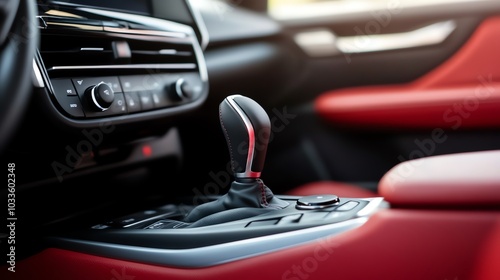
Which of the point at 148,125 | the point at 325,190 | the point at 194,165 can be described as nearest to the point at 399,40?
the point at 325,190

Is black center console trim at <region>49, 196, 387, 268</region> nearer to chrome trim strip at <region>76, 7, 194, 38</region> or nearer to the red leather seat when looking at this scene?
chrome trim strip at <region>76, 7, 194, 38</region>

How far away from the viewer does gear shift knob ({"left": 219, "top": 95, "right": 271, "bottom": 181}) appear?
85 centimetres

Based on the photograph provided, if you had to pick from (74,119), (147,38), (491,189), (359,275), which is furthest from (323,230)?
(147,38)

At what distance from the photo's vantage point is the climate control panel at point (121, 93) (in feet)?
2.63

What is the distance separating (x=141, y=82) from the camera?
97cm

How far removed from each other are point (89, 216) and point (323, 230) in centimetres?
42

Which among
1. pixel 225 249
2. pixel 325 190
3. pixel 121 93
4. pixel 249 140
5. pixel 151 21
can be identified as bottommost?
pixel 325 190

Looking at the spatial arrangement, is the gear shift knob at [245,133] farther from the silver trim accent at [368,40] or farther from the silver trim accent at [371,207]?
the silver trim accent at [368,40]

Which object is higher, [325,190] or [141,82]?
[141,82]

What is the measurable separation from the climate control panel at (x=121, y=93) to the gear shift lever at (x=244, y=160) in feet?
0.49

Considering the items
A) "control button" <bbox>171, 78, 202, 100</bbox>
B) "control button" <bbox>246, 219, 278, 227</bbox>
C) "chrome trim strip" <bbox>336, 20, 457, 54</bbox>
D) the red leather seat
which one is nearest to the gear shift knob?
"control button" <bbox>246, 219, 278, 227</bbox>

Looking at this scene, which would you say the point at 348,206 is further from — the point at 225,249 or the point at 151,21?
the point at 151,21

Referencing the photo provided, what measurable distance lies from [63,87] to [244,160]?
0.87 feet

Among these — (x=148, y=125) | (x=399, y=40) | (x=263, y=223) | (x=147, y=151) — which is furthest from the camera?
(x=399, y=40)
